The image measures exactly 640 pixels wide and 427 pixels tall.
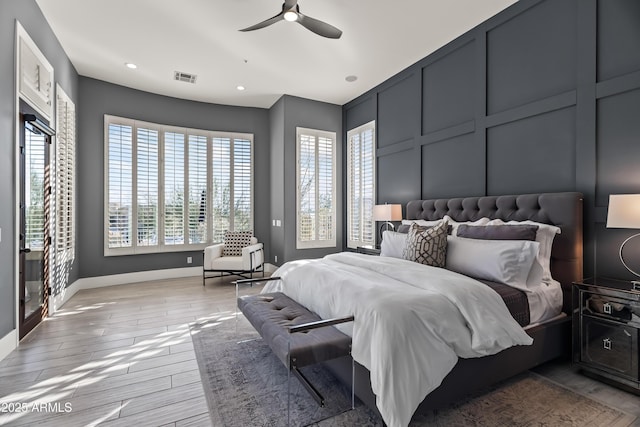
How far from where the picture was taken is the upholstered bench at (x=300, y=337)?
194 centimetres

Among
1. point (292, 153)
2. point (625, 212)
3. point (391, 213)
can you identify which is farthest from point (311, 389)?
point (292, 153)

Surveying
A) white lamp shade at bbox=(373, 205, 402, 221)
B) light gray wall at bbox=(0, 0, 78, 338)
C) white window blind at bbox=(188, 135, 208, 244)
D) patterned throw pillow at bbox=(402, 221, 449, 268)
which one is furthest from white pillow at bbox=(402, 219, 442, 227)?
light gray wall at bbox=(0, 0, 78, 338)

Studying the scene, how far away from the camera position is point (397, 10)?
11.4 feet

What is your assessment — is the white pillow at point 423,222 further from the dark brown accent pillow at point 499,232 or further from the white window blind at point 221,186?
the white window blind at point 221,186

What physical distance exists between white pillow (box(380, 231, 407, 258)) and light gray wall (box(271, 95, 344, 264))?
100 inches

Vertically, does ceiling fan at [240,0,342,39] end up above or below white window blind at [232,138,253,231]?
above

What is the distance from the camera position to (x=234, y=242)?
5.93 m

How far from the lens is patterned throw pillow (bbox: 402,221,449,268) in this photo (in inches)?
120

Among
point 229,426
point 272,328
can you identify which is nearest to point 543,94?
point 272,328

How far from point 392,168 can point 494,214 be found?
2021 millimetres

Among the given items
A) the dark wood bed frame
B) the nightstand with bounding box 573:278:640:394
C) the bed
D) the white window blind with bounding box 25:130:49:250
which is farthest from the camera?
the white window blind with bounding box 25:130:49:250

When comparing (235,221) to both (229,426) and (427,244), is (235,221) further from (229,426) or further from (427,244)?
(229,426)

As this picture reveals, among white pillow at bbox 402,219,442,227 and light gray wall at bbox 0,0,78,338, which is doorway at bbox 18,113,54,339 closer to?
light gray wall at bbox 0,0,78,338

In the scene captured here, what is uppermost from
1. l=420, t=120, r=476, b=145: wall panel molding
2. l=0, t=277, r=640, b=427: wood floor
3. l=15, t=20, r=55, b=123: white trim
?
l=15, t=20, r=55, b=123: white trim
